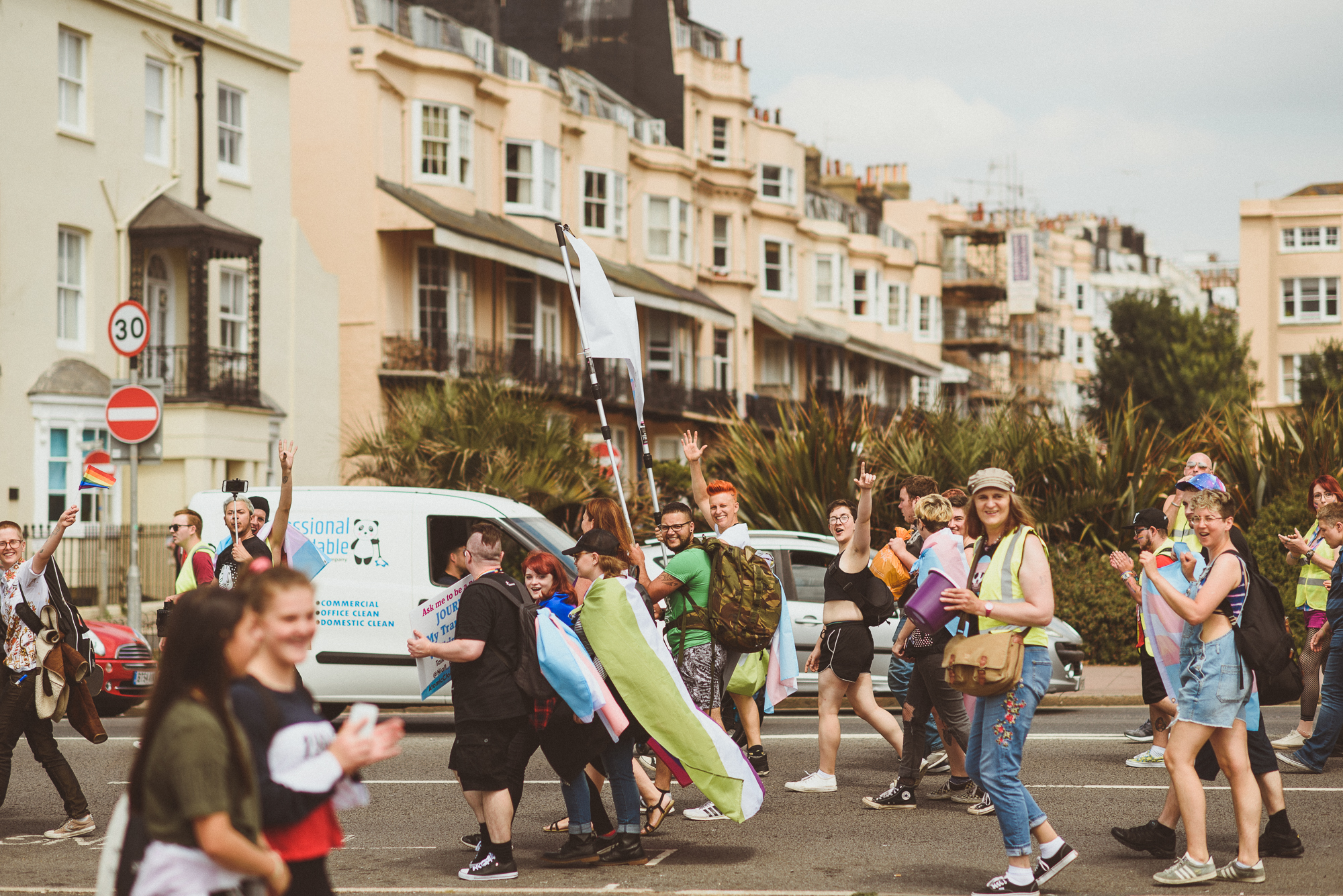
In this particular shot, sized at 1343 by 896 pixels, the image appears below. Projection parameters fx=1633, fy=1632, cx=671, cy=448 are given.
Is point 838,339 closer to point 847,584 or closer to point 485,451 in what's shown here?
point 485,451

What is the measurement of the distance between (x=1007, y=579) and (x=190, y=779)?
4.18 m

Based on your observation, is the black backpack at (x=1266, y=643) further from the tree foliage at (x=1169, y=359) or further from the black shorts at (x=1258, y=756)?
the tree foliage at (x=1169, y=359)

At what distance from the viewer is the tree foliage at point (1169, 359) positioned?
174 ft

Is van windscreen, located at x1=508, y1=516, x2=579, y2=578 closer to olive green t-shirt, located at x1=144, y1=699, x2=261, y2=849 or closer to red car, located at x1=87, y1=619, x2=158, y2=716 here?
red car, located at x1=87, y1=619, x2=158, y2=716

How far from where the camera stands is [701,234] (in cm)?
4569

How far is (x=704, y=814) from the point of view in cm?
935

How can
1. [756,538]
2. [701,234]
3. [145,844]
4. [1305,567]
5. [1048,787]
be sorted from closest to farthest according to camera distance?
A: 1. [145,844]
2. [1048,787]
3. [1305,567]
4. [756,538]
5. [701,234]

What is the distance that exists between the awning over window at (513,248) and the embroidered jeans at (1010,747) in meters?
23.3

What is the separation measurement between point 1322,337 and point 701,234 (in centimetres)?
2455

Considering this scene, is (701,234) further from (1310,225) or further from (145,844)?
(145,844)

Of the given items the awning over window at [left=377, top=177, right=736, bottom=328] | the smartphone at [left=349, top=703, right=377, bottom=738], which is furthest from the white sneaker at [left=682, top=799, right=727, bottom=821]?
the awning over window at [left=377, top=177, right=736, bottom=328]

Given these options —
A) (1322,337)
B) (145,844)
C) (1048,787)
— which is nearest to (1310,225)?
(1322,337)

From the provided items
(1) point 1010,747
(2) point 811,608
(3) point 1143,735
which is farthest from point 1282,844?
(2) point 811,608

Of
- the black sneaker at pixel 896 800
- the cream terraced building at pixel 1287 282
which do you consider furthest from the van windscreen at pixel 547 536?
the cream terraced building at pixel 1287 282
